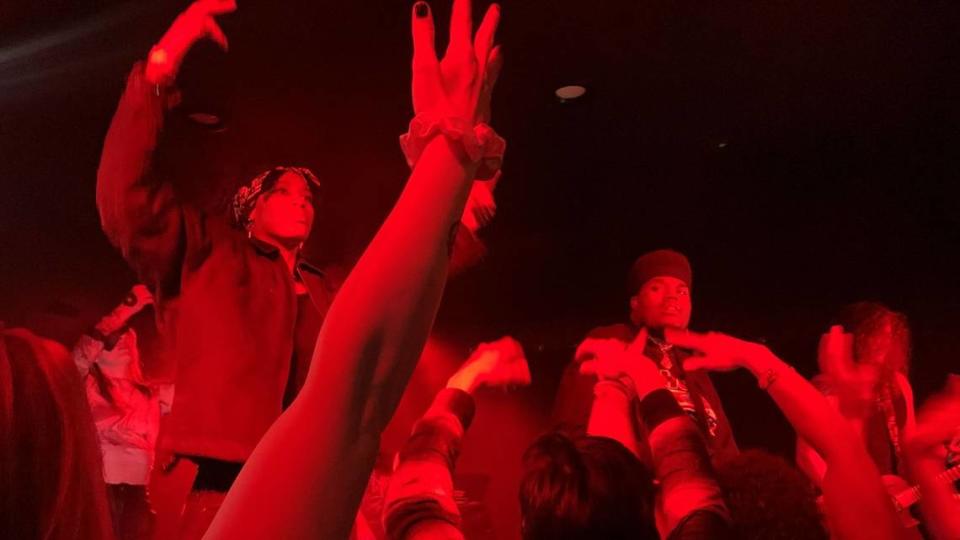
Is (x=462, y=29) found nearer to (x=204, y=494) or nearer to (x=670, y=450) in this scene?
(x=670, y=450)

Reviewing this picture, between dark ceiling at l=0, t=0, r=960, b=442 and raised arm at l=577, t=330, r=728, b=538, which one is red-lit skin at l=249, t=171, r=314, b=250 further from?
dark ceiling at l=0, t=0, r=960, b=442

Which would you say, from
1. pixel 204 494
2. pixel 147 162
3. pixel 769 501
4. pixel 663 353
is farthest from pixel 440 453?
pixel 663 353

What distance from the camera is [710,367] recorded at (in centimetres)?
142

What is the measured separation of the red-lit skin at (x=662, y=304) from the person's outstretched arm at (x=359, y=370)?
2.28 m

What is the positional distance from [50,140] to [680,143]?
2.80 m

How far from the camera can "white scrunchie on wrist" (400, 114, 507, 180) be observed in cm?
57

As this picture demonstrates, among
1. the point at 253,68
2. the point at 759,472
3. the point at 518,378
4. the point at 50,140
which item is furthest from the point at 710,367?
the point at 50,140

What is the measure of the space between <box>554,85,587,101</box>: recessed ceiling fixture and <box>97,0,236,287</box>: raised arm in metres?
1.95

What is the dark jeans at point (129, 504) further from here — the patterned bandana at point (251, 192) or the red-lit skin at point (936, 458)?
the red-lit skin at point (936, 458)

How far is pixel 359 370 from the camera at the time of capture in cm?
48

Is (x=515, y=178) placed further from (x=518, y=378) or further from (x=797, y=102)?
(x=518, y=378)

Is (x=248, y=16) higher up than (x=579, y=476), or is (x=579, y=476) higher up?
(x=248, y=16)

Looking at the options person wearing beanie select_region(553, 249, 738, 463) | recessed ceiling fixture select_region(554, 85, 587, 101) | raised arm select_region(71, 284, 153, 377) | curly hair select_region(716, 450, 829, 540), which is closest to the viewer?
curly hair select_region(716, 450, 829, 540)

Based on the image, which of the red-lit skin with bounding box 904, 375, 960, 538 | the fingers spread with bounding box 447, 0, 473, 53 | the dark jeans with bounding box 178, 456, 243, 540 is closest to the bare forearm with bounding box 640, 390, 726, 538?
the red-lit skin with bounding box 904, 375, 960, 538
